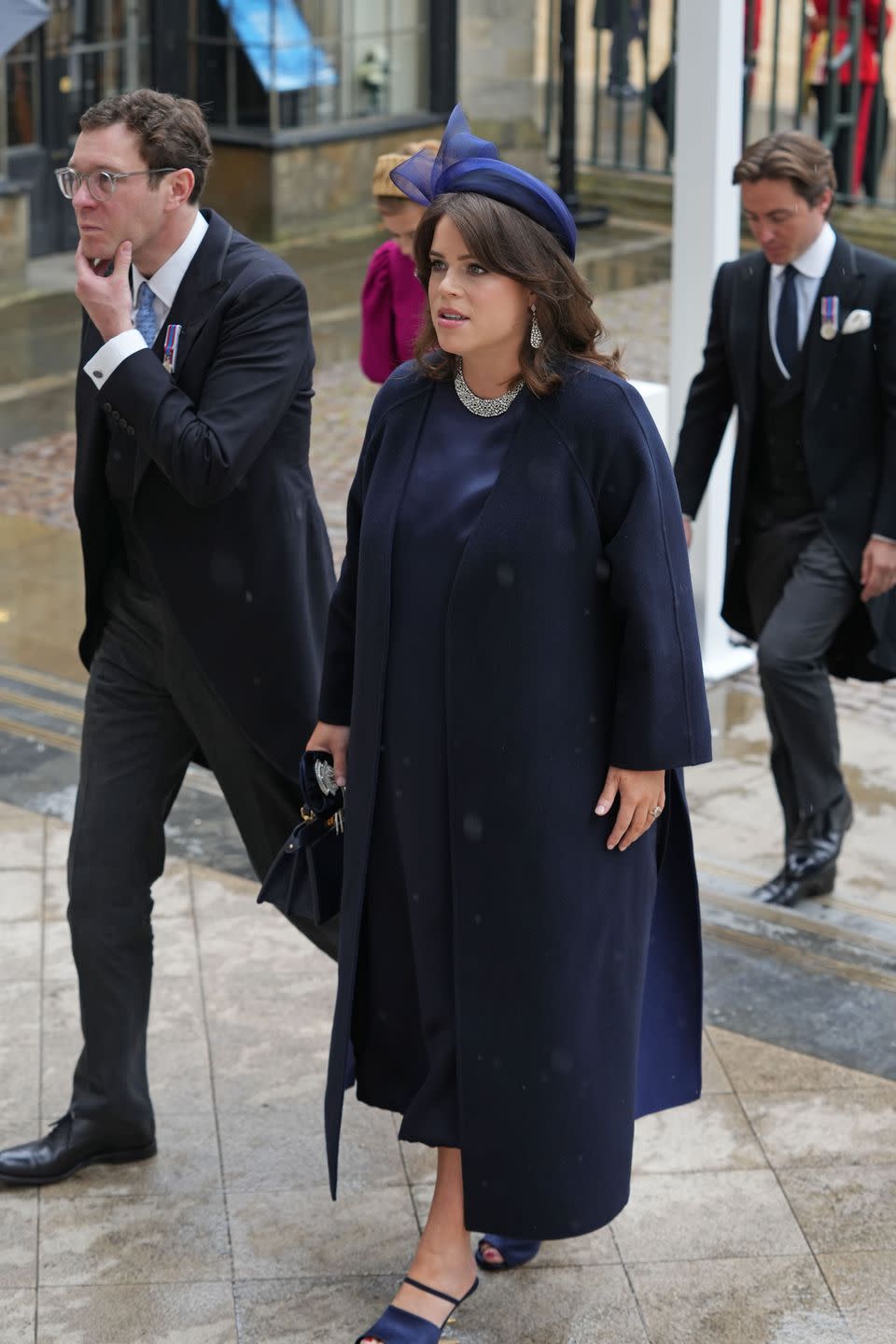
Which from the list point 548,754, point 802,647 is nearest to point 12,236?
point 802,647

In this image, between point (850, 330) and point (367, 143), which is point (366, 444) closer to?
point (850, 330)

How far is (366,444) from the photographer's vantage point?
11.8 feet

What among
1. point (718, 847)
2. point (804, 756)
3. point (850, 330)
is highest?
point (850, 330)

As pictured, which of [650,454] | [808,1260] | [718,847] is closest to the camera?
[650,454]

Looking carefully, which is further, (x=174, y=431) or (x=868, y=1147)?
(x=868, y=1147)

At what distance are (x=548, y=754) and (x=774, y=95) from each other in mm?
13526

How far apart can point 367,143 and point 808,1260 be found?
13.5m

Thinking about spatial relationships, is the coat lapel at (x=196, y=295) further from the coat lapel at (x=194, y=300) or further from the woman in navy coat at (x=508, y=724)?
the woman in navy coat at (x=508, y=724)

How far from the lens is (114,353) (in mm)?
3654

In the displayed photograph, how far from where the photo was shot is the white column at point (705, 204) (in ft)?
22.0

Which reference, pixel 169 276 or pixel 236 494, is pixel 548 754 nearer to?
pixel 236 494

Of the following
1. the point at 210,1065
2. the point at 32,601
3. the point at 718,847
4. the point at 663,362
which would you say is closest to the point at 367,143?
the point at 663,362

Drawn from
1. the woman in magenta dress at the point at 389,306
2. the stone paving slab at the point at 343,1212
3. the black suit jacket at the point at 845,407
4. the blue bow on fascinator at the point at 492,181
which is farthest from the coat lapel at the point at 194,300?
the woman in magenta dress at the point at 389,306

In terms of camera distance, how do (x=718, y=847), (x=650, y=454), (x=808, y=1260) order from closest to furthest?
(x=650, y=454)
(x=808, y=1260)
(x=718, y=847)
